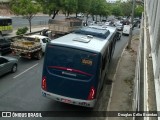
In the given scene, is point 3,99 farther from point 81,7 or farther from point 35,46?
point 81,7

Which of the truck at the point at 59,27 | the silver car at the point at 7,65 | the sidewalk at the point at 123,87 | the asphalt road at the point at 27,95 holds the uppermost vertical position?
the truck at the point at 59,27

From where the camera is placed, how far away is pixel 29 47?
21078 mm

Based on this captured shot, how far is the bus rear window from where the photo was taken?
35.6 feet

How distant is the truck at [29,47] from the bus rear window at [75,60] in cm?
1002

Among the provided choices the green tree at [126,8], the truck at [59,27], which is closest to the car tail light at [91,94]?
the truck at [59,27]

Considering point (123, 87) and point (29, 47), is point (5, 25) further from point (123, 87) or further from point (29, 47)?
point (123, 87)

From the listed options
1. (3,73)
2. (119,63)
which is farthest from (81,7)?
(3,73)

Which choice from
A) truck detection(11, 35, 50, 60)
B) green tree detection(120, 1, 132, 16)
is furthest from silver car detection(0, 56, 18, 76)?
green tree detection(120, 1, 132, 16)

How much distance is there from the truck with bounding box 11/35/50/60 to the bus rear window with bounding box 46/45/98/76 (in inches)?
394

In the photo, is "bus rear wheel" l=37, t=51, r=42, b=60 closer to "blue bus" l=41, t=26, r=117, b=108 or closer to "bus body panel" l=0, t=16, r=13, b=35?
"blue bus" l=41, t=26, r=117, b=108

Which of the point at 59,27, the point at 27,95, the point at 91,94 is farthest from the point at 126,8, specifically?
the point at 91,94

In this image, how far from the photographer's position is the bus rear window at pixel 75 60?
35.6 feet

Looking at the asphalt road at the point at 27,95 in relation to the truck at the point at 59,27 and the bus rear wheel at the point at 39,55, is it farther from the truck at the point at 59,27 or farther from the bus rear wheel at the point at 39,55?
the truck at the point at 59,27

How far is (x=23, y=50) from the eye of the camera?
20719 mm
